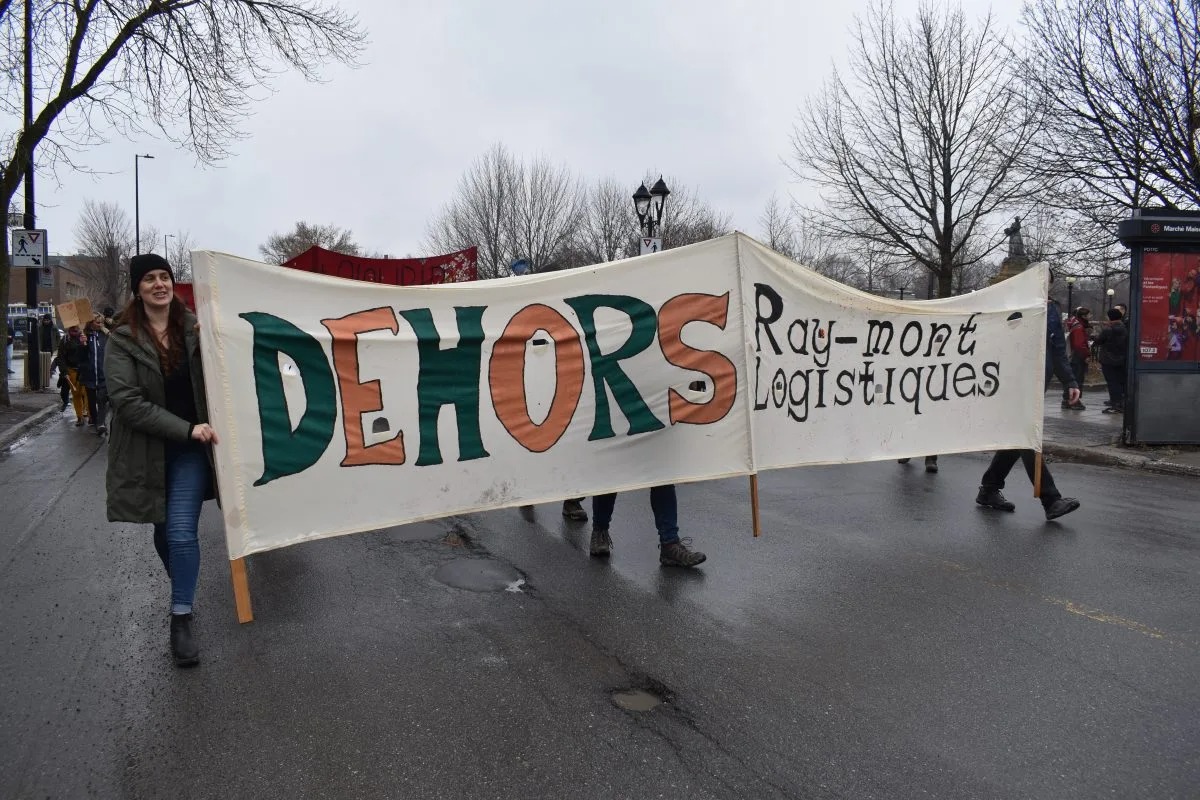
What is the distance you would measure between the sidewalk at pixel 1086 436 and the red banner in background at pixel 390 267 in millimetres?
5391

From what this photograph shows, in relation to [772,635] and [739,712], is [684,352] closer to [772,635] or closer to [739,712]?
[772,635]

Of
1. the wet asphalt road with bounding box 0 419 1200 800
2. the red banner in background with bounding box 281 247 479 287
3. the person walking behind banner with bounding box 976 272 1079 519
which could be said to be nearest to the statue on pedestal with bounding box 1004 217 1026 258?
the person walking behind banner with bounding box 976 272 1079 519

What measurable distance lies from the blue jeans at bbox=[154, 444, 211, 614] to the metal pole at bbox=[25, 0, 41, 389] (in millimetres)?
13383

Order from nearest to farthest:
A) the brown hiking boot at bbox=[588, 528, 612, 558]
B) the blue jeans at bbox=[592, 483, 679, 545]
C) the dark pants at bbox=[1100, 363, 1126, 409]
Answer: the blue jeans at bbox=[592, 483, 679, 545], the brown hiking boot at bbox=[588, 528, 612, 558], the dark pants at bbox=[1100, 363, 1126, 409]

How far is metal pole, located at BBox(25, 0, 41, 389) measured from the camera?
13.9 meters

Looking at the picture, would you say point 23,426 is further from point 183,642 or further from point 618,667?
point 618,667

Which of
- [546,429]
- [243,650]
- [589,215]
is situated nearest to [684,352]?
[546,429]

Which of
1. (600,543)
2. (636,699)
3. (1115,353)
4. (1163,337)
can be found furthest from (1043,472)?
(1115,353)

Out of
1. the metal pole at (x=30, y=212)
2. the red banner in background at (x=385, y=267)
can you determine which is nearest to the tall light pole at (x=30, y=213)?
the metal pole at (x=30, y=212)

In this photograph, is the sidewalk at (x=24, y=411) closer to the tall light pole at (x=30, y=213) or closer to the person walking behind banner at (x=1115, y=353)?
the tall light pole at (x=30, y=213)

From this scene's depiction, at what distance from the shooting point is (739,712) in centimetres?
343

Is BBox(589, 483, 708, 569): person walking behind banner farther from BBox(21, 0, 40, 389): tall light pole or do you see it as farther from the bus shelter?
BBox(21, 0, 40, 389): tall light pole

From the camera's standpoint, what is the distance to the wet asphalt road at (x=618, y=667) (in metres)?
2.98

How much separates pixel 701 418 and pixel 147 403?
3.18 m
